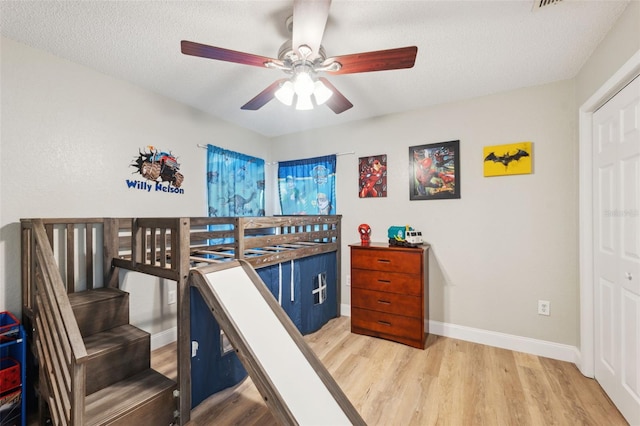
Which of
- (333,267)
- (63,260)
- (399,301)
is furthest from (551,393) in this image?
(63,260)

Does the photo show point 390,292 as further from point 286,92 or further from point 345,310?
point 286,92

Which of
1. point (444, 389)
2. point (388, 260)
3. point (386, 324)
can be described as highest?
point (388, 260)

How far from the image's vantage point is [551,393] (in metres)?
1.87

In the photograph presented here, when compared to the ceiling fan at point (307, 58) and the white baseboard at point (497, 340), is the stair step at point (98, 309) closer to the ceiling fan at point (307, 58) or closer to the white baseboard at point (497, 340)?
the white baseboard at point (497, 340)

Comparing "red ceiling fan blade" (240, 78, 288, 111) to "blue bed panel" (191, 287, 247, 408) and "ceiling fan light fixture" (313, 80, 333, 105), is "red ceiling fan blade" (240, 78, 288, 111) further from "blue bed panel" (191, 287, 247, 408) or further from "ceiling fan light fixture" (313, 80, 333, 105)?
"blue bed panel" (191, 287, 247, 408)

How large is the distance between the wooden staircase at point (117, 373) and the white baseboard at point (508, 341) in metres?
2.43

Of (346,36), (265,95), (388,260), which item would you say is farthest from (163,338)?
(346,36)

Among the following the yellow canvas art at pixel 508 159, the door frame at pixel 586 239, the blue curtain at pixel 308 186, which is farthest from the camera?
the blue curtain at pixel 308 186

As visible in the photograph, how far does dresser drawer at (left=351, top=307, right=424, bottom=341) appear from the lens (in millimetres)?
2500

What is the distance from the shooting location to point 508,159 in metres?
2.50

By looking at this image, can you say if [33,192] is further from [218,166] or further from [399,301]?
[399,301]

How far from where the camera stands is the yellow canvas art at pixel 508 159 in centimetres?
243

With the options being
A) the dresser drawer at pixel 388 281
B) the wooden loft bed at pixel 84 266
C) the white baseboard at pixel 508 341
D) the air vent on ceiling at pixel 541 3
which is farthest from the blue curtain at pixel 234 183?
the air vent on ceiling at pixel 541 3

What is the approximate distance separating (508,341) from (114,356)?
3.14 meters
